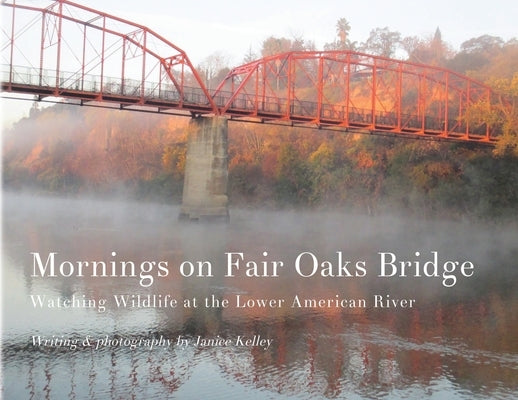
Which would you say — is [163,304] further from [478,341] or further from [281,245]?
[281,245]

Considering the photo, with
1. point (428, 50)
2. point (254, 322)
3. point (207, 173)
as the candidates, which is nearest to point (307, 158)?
point (207, 173)

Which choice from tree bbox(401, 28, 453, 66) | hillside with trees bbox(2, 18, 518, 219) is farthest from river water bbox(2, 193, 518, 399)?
tree bbox(401, 28, 453, 66)

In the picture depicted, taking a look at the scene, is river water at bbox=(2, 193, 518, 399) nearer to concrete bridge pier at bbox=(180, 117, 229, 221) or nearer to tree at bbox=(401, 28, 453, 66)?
concrete bridge pier at bbox=(180, 117, 229, 221)

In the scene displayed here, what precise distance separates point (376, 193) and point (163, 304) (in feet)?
162

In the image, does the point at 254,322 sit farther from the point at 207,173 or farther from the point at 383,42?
the point at 383,42

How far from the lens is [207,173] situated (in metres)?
53.9

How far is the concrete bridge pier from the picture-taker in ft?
176

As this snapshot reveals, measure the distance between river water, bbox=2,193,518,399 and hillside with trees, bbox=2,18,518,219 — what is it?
20.1 meters

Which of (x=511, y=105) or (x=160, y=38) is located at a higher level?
(x=160, y=38)

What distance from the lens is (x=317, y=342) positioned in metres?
16.6

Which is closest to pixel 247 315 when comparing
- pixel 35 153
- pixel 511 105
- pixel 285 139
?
pixel 511 105

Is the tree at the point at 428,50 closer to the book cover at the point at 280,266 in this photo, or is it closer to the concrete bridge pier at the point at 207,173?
the book cover at the point at 280,266

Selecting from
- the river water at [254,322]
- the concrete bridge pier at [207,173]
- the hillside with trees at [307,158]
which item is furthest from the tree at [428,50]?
the river water at [254,322]

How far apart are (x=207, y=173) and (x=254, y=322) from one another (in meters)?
36.0
